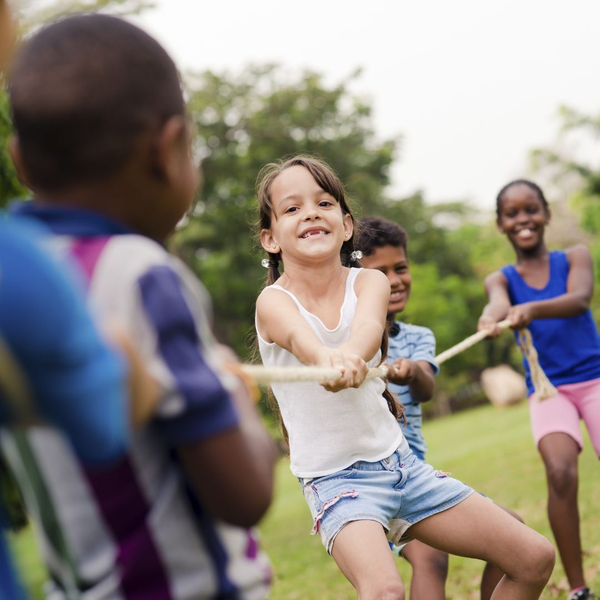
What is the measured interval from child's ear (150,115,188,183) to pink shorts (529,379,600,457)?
11.6 feet

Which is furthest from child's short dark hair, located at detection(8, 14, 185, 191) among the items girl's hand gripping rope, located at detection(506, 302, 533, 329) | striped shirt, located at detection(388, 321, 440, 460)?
girl's hand gripping rope, located at detection(506, 302, 533, 329)

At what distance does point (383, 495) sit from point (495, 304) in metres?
2.36

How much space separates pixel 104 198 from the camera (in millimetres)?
1440

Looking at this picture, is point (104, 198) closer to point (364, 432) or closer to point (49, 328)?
point (49, 328)

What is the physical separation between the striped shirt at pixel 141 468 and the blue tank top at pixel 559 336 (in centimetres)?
366

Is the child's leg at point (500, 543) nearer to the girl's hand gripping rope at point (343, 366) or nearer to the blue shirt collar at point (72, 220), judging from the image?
the girl's hand gripping rope at point (343, 366)

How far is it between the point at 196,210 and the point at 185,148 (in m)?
27.4

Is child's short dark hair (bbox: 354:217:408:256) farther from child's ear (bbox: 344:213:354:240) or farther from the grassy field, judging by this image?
the grassy field

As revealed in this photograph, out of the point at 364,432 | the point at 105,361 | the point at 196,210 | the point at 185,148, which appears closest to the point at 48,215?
the point at 185,148

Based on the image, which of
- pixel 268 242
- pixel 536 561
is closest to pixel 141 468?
pixel 536 561

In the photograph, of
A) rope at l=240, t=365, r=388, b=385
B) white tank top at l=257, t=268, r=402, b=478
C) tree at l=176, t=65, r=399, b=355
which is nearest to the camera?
rope at l=240, t=365, r=388, b=385

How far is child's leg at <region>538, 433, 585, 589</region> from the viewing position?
14.3 feet

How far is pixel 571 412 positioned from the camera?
15.2ft

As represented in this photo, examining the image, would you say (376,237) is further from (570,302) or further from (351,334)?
(351,334)
